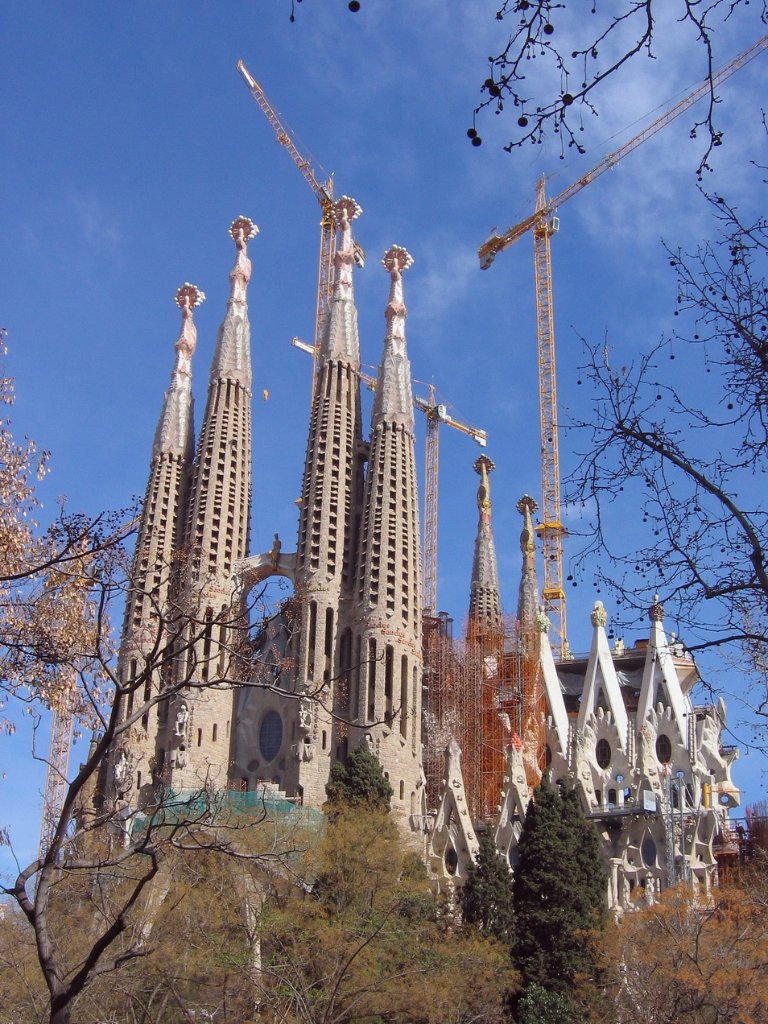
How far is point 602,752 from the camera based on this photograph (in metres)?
54.0

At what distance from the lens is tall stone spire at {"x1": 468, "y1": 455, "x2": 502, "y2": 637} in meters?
64.2

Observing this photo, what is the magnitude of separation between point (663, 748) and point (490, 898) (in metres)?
22.3

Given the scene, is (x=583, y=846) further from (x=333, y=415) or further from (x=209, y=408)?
(x=209, y=408)

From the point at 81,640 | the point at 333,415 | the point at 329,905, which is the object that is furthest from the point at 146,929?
the point at 333,415

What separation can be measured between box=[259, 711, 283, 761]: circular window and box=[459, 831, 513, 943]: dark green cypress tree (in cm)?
1899

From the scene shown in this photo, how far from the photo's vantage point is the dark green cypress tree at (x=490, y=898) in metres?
33.2

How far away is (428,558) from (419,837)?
34.0m

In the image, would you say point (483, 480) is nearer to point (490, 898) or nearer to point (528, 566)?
point (528, 566)

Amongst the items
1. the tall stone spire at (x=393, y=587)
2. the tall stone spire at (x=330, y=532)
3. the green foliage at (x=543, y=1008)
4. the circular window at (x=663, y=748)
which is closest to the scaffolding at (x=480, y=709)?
the circular window at (x=663, y=748)

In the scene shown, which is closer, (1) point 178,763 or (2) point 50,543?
(2) point 50,543

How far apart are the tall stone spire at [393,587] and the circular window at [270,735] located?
669 centimetres

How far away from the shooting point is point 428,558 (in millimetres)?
78375

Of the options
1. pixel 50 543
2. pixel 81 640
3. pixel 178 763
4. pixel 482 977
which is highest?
pixel 178 763

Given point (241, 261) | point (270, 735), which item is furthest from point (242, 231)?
point (270, 735)
